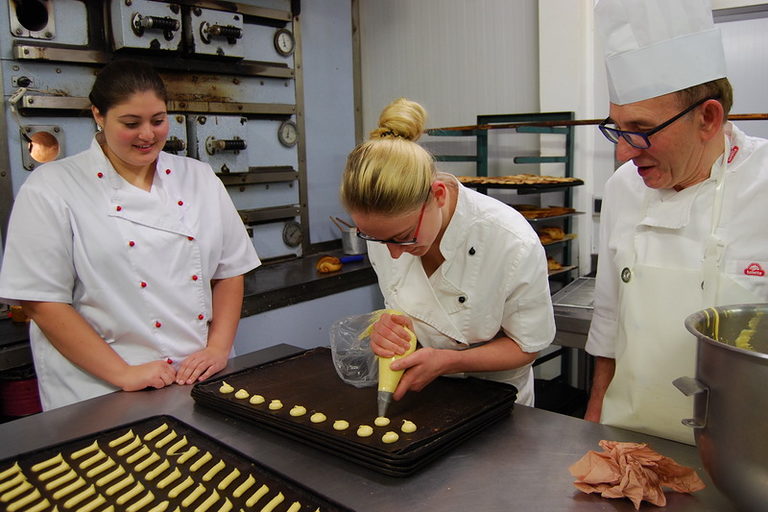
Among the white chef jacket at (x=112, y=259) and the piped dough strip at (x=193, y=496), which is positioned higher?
the white chef jacket at (x=112, y=259)

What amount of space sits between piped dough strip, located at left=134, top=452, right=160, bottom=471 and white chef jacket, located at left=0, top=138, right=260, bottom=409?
578mm

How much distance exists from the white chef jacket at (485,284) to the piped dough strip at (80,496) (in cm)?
83

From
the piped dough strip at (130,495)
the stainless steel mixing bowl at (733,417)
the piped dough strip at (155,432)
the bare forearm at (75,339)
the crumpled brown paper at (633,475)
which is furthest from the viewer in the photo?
the bare forearm at (75,339)

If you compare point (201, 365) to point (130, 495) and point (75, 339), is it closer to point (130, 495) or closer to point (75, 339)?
point (75, 339)

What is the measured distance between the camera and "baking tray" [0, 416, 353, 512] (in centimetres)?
111

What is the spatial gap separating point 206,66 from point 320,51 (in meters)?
0.85

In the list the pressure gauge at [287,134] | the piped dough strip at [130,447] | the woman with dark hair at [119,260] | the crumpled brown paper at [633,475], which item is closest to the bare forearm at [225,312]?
the woman with dark hair at [119,260]

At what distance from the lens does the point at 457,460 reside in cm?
120

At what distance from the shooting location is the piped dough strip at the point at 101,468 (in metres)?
1.21

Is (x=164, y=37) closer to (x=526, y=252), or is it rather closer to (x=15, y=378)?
(x=15, y=378)

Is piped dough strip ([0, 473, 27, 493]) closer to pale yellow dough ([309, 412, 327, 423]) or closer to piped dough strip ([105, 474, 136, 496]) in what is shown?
piped dough strip ([105, 474, 136, 496])

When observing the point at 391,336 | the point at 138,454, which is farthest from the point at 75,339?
the point at 391,336

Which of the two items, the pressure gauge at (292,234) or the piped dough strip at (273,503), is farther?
the pressure gauge at (292,234)

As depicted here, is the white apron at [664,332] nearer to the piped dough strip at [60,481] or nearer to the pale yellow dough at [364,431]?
the pale yellow dough at [364,431]
